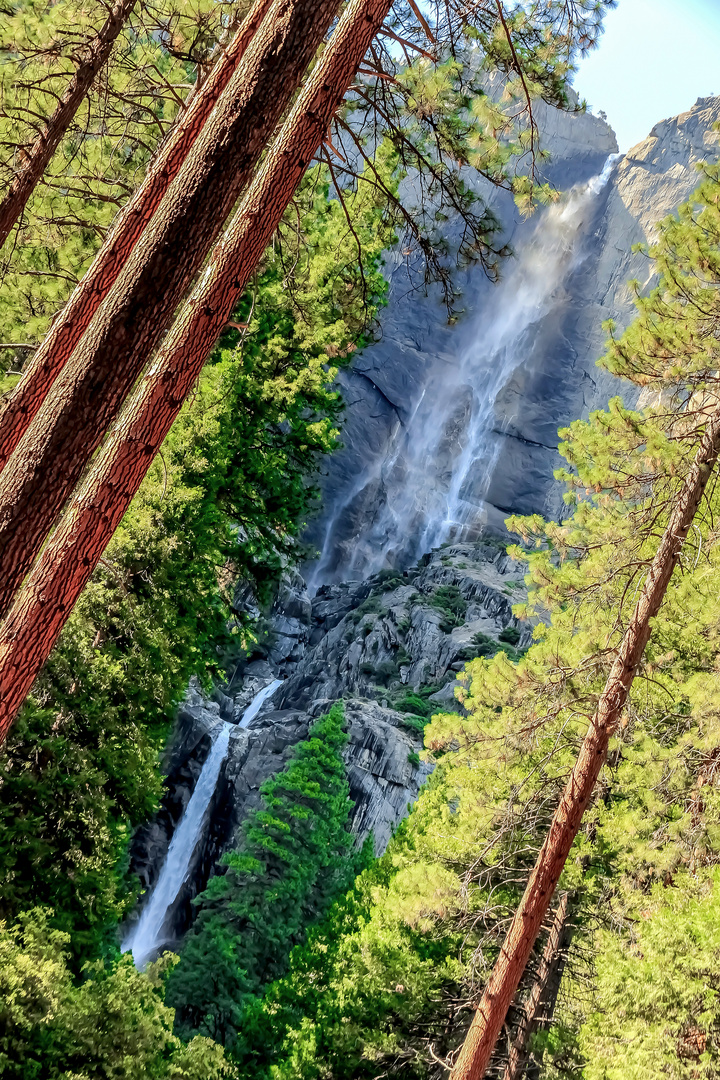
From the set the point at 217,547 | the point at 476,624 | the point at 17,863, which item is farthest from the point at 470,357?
the point at 17,863

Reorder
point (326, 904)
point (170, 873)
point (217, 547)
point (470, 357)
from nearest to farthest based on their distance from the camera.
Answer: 1. point (217, 547)
2. point (326, 904)
3. point (170, 873)
4. point (470, 357)

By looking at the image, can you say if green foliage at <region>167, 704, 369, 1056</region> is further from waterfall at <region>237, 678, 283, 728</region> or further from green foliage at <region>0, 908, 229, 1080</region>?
waterfall at <region>237, 678, 283, 728</region>

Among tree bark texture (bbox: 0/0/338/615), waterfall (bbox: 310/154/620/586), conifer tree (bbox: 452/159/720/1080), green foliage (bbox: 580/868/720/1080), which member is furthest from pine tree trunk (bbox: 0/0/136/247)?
waterfall (bbox: 310/154/620/586)

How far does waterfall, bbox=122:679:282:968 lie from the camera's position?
17375 millimetres

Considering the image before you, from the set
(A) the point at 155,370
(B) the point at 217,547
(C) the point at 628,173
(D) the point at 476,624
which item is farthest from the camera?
(C) the point at 628,173

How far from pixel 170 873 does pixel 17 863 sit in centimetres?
1329

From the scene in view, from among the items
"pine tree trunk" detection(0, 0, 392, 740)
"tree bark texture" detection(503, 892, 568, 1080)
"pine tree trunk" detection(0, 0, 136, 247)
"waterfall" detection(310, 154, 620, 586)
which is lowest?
"tree bark texture" detection(503, 892, 568, 1080)

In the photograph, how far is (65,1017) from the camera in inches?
224

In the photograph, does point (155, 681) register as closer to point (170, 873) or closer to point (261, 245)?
point (261, 245)

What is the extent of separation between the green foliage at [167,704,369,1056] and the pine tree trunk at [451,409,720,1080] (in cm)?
884

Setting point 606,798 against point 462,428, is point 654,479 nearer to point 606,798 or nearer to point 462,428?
point 606,798

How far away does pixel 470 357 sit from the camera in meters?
41.1

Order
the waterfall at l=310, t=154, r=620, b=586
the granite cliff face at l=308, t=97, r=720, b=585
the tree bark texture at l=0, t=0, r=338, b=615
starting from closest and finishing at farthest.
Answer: the tree bark texture at l=0, t=0, r=338, b=615 < the waterfall at l=310, t=154, r=620, b=586 < the granite cliff face at l=308, t=97, r=720, b=585

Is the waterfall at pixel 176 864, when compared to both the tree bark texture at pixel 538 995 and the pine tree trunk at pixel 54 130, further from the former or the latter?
the pine tree trunk at pixel 54 130
